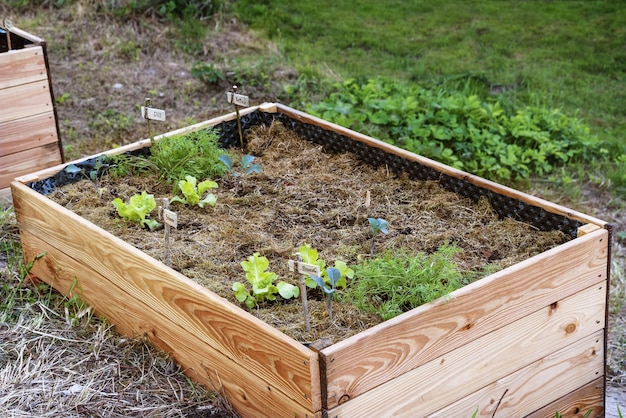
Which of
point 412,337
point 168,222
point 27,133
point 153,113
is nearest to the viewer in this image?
point 412,337

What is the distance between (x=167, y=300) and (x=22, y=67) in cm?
192

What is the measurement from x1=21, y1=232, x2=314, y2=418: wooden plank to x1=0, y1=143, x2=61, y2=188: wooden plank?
849 millimetres

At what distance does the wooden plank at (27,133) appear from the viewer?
4035mm

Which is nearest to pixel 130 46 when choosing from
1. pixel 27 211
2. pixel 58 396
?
pixel 27 211

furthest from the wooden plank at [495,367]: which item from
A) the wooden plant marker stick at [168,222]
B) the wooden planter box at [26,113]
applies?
the wooden planter box at [26,113]

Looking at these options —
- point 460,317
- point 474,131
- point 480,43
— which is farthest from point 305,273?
point 480,43

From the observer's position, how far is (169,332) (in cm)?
267

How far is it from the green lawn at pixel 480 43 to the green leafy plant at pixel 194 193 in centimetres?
277

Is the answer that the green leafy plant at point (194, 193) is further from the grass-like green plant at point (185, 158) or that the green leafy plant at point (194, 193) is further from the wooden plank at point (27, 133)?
the wooden plank at point (27, 133)

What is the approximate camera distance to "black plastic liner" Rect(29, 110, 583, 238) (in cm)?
288

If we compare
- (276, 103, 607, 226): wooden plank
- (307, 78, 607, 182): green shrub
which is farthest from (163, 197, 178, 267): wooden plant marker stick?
(307, 78, 607, 182): green shrub

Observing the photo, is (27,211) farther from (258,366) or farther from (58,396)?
(258,366)

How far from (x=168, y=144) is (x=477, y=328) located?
1658mm

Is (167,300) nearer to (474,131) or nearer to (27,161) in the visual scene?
(27,161)
